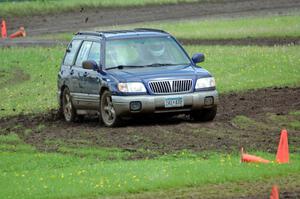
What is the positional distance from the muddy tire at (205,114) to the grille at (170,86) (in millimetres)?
596

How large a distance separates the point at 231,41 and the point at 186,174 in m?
26.7

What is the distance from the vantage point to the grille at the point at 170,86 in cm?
2194

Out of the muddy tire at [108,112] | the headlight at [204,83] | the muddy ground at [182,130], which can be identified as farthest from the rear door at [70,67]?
the headlight at [204,83]

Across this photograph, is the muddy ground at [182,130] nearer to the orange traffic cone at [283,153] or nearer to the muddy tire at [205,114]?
the muddy tire at [205,114]

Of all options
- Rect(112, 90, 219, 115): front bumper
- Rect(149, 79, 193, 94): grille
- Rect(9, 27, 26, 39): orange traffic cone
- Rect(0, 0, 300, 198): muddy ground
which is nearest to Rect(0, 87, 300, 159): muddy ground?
Rect(0, 0, 300, 198): muddy ground

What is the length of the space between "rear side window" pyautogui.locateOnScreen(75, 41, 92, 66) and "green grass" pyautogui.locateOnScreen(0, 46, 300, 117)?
110 inches

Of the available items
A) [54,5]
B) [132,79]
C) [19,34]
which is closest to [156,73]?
[132,79]

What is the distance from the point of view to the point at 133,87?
71.7ft

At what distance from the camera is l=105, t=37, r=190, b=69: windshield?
2289 centimetres

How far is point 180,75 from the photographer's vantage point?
22.2m

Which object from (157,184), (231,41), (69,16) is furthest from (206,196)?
(69,16)

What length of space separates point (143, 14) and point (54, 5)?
6.10 m

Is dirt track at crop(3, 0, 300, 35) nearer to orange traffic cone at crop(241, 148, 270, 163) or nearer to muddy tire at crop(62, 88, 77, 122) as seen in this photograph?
muddy tire at crop(62, 88, 77, 122)

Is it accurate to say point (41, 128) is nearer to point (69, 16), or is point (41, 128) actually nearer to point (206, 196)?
point (206, 196)
